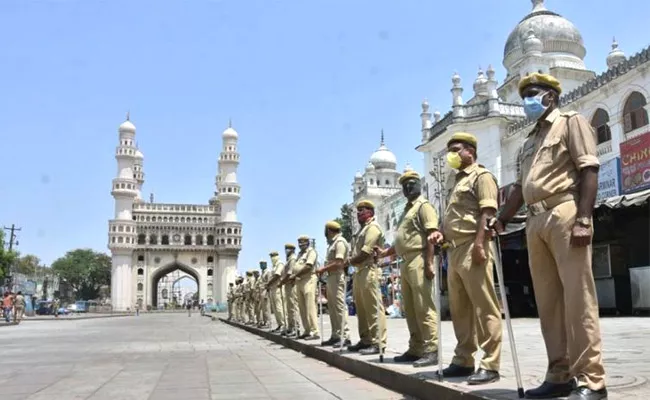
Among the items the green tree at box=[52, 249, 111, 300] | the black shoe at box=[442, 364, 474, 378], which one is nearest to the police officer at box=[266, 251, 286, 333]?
the black shoe at box=[442, 364, 474, 378]

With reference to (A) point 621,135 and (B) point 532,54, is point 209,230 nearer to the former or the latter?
(B) point 532,54

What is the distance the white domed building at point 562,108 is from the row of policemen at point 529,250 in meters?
9.25

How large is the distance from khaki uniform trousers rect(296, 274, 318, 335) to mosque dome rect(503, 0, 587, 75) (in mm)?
30260

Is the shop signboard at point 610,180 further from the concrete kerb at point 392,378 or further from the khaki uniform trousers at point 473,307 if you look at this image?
the khaki uniform trousers at point 473,307

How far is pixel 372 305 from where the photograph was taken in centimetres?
689

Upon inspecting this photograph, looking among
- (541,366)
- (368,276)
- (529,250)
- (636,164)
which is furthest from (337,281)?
(636,164)

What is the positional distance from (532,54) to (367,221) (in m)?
29.7

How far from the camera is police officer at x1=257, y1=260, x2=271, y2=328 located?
628 inches

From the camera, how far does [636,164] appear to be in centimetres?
1736

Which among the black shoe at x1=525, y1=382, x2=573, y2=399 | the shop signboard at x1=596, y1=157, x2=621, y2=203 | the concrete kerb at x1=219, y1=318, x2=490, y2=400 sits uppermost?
the shop signboard at x1=596, y1=157, x2=621, y2=203

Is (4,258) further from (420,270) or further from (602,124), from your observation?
(420,270)

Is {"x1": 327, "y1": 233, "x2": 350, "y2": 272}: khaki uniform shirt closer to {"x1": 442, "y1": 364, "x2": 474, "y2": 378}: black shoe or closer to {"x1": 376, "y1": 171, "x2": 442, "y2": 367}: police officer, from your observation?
{"x1": 376, "y1": 171, "x2": 442, "y2": 367}: police officer

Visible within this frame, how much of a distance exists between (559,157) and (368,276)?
146 inches

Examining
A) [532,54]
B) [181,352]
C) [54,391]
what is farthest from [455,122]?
[54,391]
